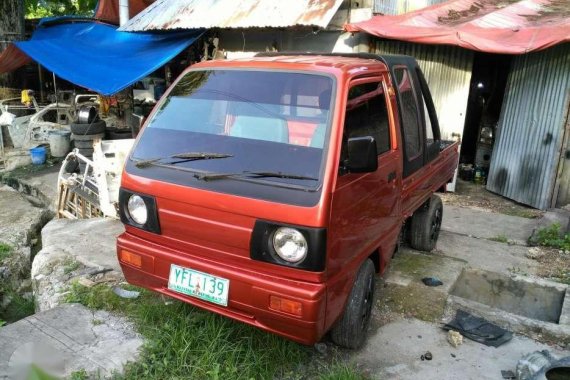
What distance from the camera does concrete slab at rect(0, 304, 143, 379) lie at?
2.97 m

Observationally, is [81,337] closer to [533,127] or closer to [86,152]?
[86,152]

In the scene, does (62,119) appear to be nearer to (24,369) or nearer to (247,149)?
(247,149)

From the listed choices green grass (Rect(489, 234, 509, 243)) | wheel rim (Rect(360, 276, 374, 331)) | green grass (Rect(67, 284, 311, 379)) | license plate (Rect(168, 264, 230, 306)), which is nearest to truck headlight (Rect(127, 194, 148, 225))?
license plate (Rect(168, 264, 230, 306))

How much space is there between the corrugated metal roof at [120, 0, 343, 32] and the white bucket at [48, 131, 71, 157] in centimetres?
275

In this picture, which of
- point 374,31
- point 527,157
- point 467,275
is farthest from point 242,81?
point 527,157

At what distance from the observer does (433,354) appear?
3.29 metres

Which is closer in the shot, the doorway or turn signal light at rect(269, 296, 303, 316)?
turn signal light at rect(269, 296, 303, 316)

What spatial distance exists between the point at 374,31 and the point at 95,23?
789 centimetres

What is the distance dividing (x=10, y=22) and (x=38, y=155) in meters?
4.68

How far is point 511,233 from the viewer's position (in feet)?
19.8

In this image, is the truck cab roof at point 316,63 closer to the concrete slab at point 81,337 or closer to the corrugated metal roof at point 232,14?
the concrete slab at point 81,337

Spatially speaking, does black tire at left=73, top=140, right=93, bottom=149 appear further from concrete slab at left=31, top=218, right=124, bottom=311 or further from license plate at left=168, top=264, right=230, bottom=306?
license plate at left=168, top=264, right=230, bottom=306

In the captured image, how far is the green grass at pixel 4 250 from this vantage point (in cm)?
551

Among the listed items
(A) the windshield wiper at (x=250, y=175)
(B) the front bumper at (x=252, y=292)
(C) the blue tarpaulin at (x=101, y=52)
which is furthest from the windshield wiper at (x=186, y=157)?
(C) the blue tarpaulin at (x=101, y=52)
